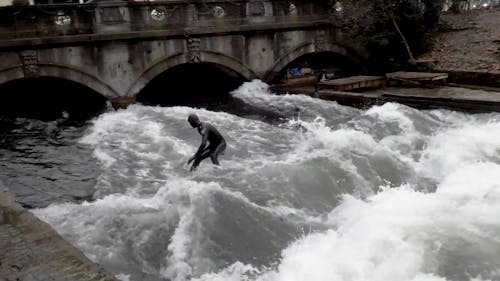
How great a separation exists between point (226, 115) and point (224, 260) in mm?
8856

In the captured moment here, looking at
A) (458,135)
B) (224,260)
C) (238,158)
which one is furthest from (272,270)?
(458,135)

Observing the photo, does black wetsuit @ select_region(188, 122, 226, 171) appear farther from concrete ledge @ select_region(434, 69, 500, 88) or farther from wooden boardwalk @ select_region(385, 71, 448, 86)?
concrete ledge @ select_region(434, 69, 500, 88)

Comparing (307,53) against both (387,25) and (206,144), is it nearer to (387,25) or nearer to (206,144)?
(387,25)

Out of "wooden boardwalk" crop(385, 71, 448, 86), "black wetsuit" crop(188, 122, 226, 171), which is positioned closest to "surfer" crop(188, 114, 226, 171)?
"black wetsuit" crop(188, 122, 226, 171)

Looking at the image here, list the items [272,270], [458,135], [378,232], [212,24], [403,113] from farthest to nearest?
[212,24] → [403,113] → [458,135] → [378,232] → [272,270]

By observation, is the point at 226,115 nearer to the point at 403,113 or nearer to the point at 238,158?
the point at 238,158

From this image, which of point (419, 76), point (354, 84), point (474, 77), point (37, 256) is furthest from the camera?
point (354, 84)

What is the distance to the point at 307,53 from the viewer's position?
20562mm

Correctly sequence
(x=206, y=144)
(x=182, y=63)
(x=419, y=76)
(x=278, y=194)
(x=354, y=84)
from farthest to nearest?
(x=354, y=84) < (x=419, y=76) < (x=182, y=63) < (x=206, y=144) < (x=278, y=194)

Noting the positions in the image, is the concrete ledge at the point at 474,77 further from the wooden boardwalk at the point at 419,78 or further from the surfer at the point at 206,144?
the surfer at the point at 206,144

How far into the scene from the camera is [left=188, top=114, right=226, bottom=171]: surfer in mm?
9711

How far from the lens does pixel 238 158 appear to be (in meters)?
11.7

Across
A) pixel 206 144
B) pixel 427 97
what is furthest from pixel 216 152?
pixel 427 97

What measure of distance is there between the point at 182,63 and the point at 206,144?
8258mm
